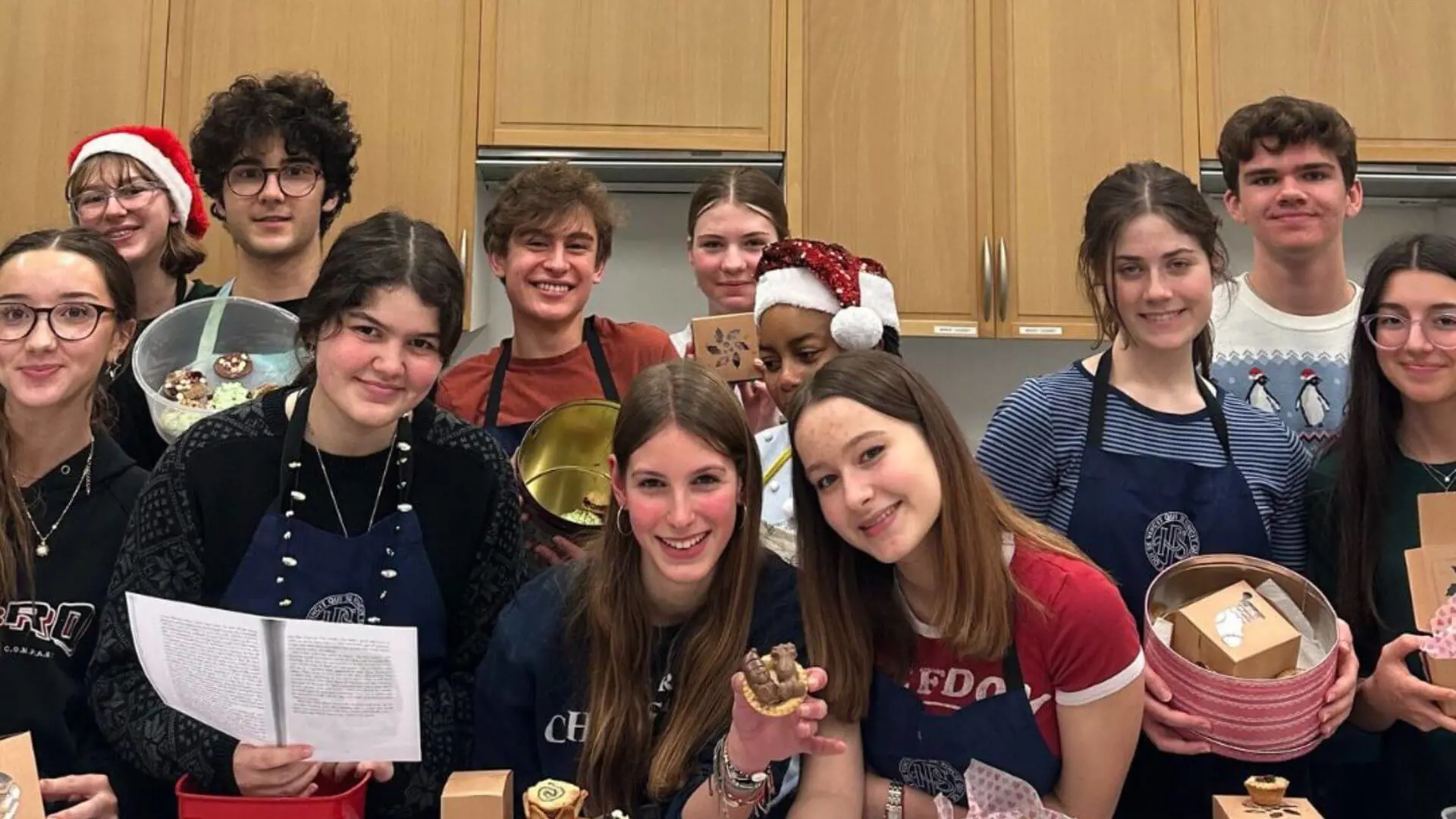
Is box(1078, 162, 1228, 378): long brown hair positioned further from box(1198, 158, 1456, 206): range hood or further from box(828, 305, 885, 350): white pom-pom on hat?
box(1198, 158, 1456, 206): range hood

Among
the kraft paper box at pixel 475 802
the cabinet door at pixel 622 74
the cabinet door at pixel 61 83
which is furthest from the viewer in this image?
the cabinet door at pixel 622 74

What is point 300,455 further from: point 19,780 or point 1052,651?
point 1052,651

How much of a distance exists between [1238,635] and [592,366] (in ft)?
3.84

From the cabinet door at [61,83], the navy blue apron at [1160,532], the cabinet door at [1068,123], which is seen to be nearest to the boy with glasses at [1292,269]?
the navy blue apron at [1160,532]

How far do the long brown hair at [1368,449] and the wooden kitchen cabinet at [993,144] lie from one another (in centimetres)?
148

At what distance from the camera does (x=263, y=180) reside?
2039mm

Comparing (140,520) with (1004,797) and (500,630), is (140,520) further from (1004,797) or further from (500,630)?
(1004,797)

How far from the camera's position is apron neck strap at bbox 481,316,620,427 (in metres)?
1.96

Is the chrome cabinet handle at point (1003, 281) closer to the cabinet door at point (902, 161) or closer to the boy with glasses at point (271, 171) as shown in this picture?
the cabinet door at point (902, 161)

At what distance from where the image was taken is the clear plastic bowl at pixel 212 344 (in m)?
1.70

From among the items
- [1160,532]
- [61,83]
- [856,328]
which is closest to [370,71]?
[61,83]

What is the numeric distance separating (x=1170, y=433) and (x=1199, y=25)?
193 cm

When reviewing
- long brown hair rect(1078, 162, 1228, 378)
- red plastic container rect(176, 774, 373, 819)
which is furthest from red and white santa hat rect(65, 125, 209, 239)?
long brown hair rect(1078, 162, 1228, 378)

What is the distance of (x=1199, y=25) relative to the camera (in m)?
3.09
